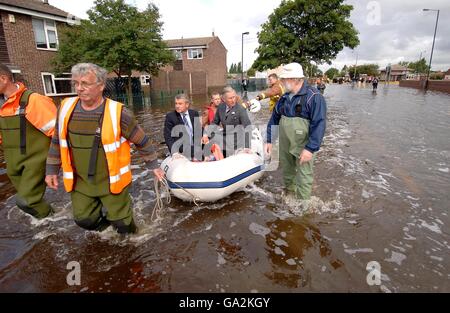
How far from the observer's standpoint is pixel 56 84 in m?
18.2

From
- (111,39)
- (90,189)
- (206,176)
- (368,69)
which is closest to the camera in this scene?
(90,189)

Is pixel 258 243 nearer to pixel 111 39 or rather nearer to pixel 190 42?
pixel 111 39

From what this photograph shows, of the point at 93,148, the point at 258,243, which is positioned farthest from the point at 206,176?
the point at 93,148

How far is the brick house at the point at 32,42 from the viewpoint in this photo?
15.3 metres

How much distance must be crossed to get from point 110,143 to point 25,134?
4.48ft

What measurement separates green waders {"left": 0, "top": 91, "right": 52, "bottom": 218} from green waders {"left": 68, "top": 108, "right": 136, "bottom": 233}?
0.89 metres

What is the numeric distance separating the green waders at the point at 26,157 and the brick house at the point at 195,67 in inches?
1153

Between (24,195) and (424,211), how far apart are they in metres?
5.67

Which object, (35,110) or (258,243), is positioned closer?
(35,110)

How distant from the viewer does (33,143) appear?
344cm

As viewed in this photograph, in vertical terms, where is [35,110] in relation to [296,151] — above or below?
above

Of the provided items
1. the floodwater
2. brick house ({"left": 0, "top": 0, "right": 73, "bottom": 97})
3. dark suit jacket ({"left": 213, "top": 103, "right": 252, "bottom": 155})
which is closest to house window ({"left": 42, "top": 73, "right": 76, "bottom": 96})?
brick house ({"left": 0, "top": 0, "right": 73, "bottom": 97})
